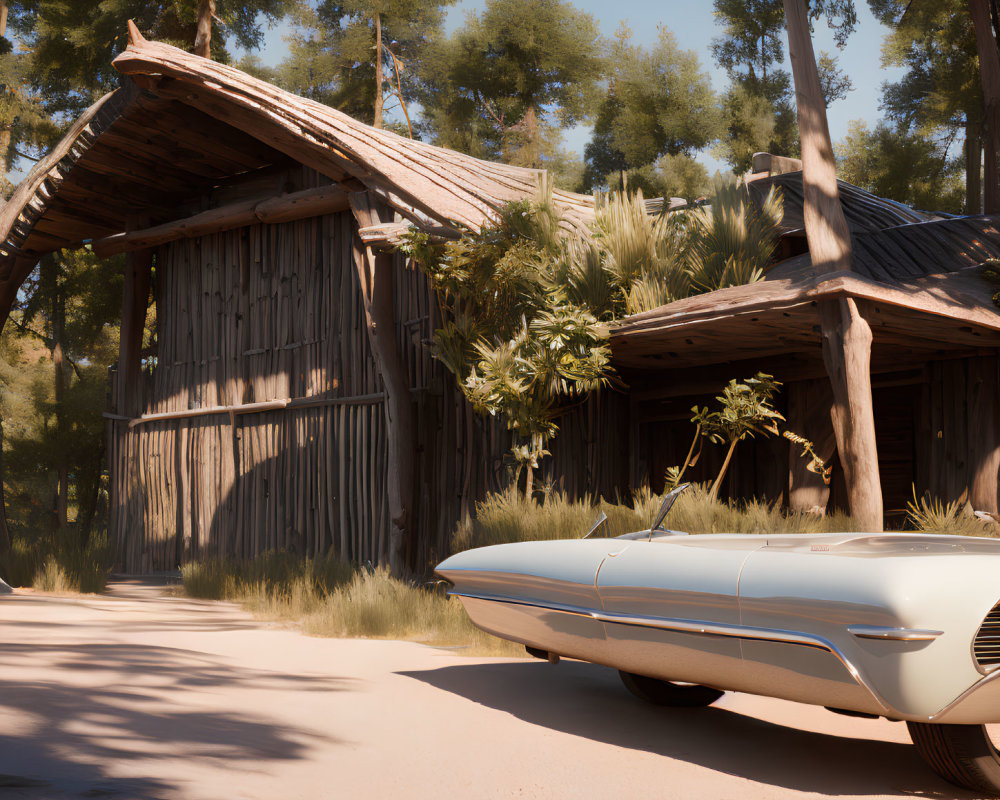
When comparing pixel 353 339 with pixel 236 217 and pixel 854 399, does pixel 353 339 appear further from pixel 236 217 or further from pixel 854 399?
pixel 854 399

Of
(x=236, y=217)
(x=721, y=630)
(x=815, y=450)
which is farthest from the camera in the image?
(x=236, y=217)

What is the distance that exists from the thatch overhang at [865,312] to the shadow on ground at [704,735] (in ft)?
9.95

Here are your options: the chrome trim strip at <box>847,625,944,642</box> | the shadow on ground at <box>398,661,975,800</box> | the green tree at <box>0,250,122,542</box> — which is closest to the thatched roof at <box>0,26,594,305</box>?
the shadow on ground at <box>398,661,975,800</box>

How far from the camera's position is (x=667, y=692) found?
4.59 metres

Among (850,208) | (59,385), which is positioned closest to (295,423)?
(850,208)

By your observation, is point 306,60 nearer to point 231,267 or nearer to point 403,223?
point 231,267

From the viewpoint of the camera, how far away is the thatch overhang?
6750mm

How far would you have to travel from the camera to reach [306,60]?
26.6 meters

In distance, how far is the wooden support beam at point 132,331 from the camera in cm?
1321

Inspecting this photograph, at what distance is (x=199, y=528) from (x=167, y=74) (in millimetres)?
5639

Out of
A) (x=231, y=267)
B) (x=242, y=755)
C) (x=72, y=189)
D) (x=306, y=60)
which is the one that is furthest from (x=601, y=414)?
(x=306, y=60)

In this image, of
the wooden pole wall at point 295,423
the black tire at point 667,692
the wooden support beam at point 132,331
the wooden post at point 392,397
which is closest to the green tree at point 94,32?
the wooden support beam at point 132,331

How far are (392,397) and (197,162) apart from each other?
498 cm

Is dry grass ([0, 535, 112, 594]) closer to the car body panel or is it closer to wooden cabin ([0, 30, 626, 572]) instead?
wooden cabin ([0, 30, 626, 572])
